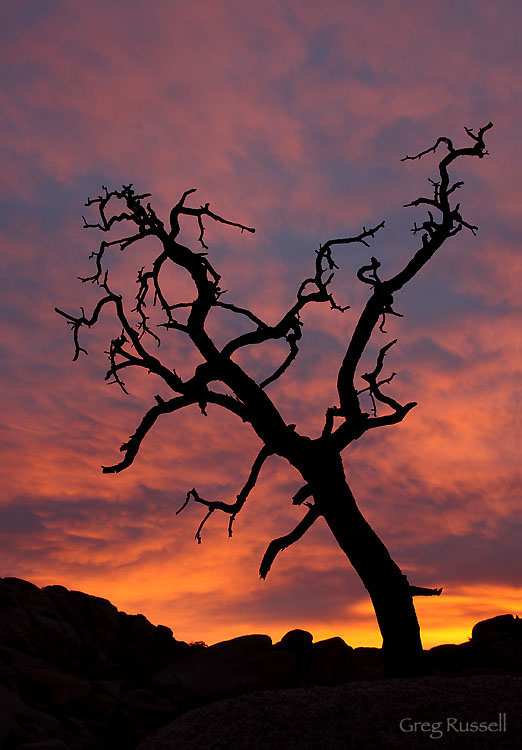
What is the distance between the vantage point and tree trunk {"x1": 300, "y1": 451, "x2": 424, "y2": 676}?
13.1 m

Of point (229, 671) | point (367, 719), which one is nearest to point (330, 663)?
point (229, 671)

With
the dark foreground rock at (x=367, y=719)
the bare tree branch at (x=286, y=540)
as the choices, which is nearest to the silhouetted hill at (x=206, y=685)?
the dark foreground rock at (x=367, y=719)

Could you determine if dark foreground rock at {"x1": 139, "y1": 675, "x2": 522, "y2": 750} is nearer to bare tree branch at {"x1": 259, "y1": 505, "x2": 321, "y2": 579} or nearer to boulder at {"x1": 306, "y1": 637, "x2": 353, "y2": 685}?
bare tree branch at {"x1": 259, "y1": 505, "x2": 321, "y2": 579}

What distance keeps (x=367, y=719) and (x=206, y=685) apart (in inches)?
255

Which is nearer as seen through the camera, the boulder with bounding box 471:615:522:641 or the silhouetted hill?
the silhouetted hill

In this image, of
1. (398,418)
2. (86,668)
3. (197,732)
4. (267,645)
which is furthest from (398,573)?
(86,668)

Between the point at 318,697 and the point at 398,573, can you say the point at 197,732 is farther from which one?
the point at 398,573

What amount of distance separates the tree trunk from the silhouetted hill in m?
0.60

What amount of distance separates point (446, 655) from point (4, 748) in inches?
381

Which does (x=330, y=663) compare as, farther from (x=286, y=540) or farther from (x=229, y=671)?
(x=286, y=540)

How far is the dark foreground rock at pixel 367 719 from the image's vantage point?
28.1ft

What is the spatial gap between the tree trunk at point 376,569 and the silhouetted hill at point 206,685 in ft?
1.95

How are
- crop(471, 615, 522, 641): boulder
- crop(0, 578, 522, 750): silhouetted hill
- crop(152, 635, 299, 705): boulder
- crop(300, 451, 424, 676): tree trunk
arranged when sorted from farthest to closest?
crop(471, 615, 522, 641): boulder → crop(152, 635, 299, 705): boulder → crop(300, 451, 424, 676): tree trunk → crop(0, 578, 522, 750): silhouetted hill

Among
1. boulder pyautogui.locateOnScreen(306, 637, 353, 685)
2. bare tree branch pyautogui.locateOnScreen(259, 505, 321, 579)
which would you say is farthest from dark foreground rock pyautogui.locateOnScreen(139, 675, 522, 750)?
boulder pyautogui.locateOnScreen(306, 637, 353, 685)
